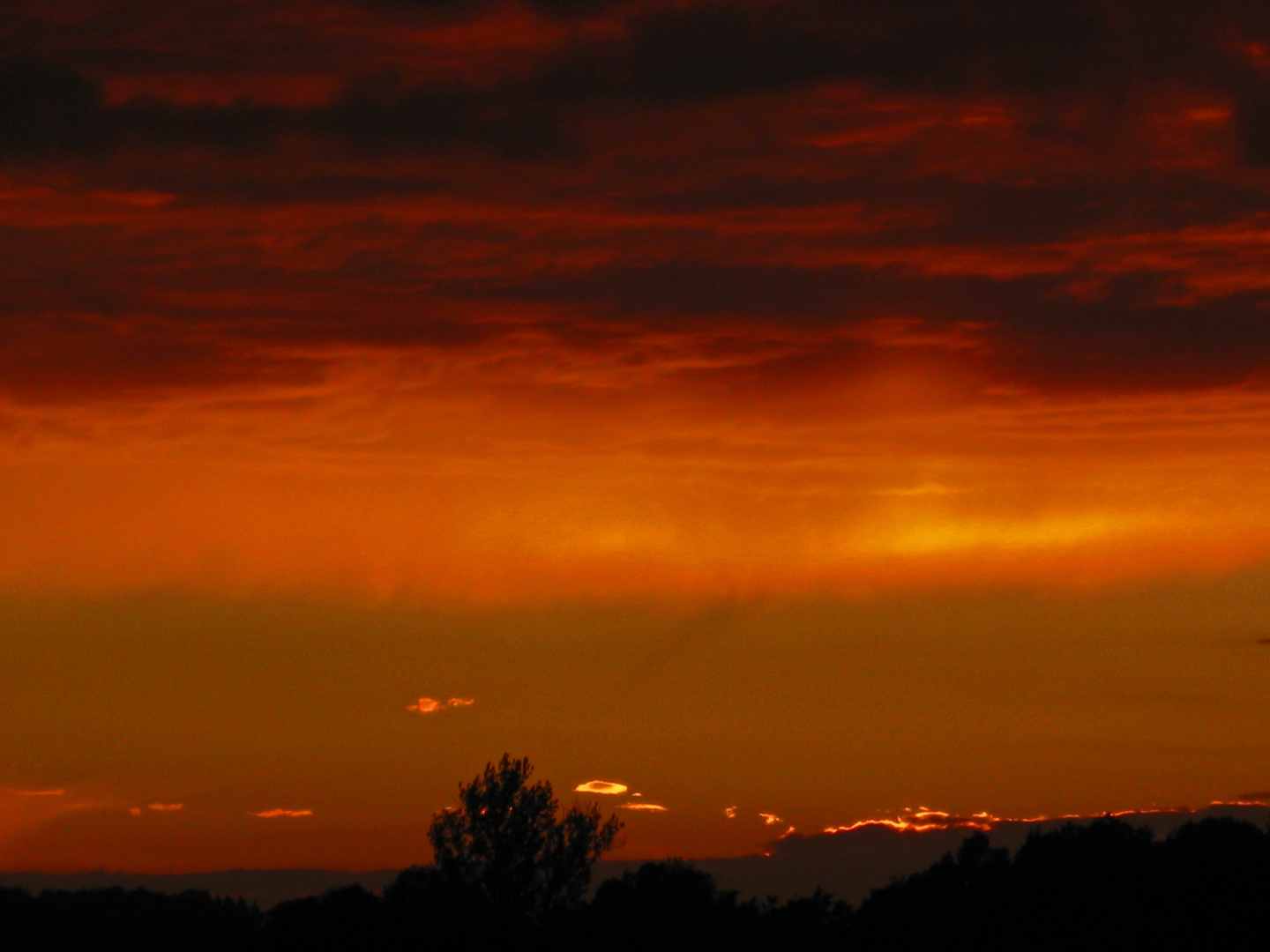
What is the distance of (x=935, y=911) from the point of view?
276 feet

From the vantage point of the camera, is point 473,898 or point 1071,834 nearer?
point 473,898

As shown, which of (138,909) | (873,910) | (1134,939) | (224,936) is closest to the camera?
(1134,939)

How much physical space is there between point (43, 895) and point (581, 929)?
235 ft

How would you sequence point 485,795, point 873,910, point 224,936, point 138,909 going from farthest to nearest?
point 138,909, point 224,936, point 873,910, point 485,795

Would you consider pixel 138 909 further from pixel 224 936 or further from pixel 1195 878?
pixel 1195 878

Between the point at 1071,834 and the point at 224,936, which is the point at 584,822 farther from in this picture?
the point at 224,936

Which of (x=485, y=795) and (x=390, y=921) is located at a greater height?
(x=485, y=795)

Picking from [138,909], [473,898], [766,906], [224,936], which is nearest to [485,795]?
[473,898]

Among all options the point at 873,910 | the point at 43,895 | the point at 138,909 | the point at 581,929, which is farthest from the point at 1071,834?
the point at 43,895

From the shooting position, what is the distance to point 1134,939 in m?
75.2

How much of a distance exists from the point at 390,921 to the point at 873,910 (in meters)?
26.5

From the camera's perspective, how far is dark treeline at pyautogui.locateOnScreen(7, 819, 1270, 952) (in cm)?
7519

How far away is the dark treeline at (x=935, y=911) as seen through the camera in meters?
75.2

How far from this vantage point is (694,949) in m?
85.2
